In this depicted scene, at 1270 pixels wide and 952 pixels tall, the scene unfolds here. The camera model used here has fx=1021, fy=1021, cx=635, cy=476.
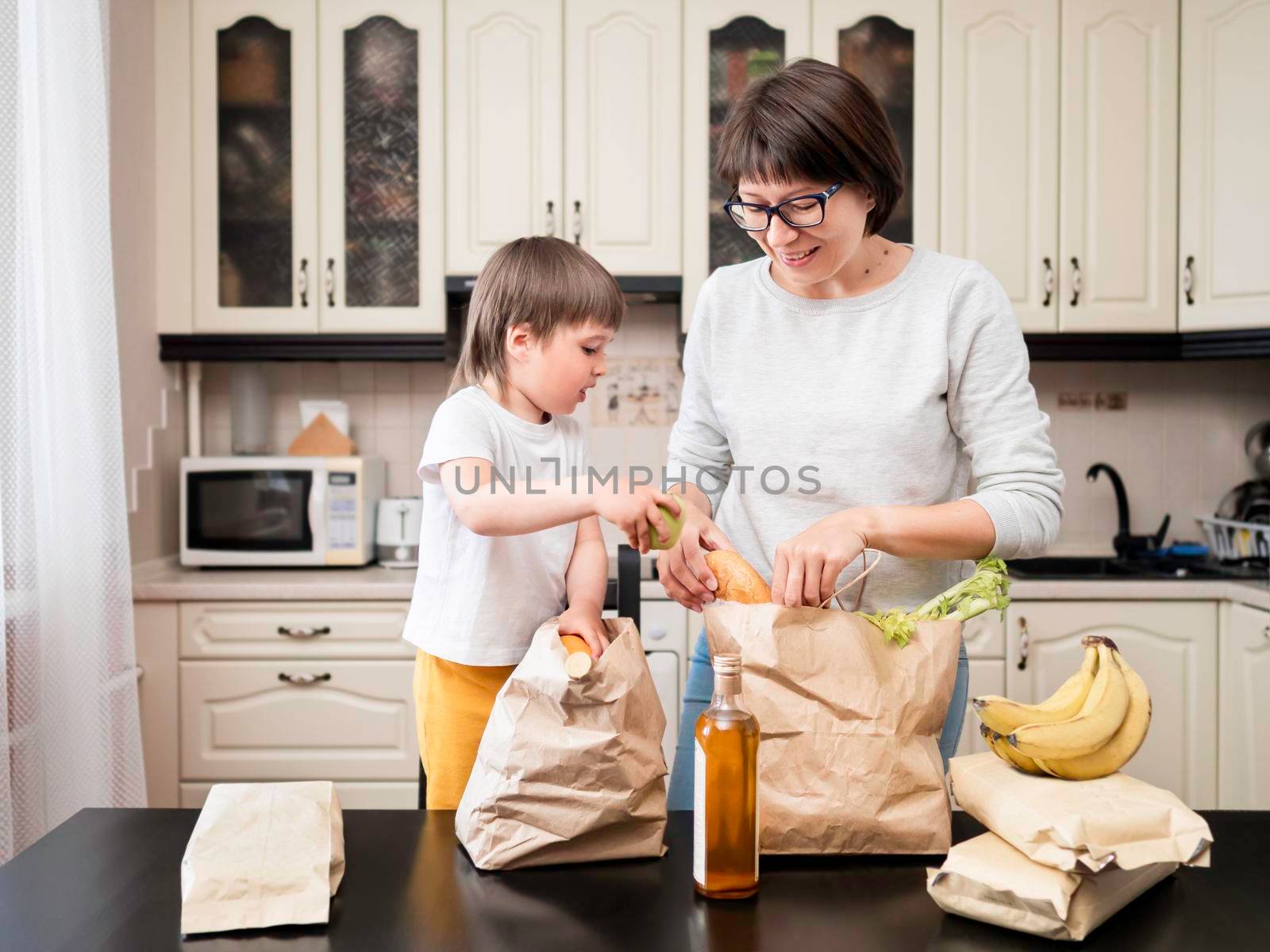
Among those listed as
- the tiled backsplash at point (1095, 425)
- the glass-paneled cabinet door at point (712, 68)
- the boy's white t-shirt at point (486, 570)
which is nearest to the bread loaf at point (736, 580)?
the boy's white t-shirt at point (486, 570)

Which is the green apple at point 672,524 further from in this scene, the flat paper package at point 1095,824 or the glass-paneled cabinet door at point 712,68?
the glass-paneled cabinet door at point 712,68

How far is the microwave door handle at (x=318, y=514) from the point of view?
265 centimetres

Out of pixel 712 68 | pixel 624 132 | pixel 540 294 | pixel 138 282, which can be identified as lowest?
pixel 540 294

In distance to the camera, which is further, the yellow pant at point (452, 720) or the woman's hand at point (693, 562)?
the yellow pant at point (452, 720)

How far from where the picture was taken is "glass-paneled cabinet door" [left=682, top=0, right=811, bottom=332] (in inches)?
104

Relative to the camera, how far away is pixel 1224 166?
261 cm

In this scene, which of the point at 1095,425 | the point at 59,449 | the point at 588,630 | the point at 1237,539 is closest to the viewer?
the point at 588,630

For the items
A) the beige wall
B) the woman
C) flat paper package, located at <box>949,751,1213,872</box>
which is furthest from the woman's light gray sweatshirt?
the beige wall

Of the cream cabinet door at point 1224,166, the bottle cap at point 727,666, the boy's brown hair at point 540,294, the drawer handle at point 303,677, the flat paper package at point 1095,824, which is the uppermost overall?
the cream cabinet door at point 1224,166

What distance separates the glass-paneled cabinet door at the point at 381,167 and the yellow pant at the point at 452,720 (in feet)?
5.45

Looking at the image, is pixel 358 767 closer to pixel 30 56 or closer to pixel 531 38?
pixel 30 56

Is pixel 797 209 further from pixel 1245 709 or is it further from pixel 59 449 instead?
pixel 1245 709

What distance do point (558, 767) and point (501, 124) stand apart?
86.8 inches

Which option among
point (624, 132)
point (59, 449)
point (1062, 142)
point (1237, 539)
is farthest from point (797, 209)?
point (1237, 539)
